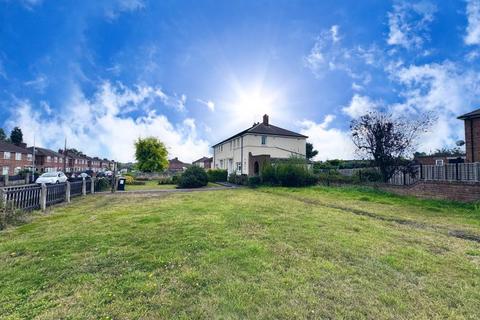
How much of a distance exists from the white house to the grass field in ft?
70.6

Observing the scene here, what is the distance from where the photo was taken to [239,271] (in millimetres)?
3881

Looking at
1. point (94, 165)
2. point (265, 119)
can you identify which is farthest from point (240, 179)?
point (94, 165)

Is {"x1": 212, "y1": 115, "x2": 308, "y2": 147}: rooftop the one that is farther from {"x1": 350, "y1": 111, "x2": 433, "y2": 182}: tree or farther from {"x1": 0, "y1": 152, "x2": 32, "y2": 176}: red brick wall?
{"x1": 0, "y1": 152, "x2": 32, "y2": 176}: red brick wall

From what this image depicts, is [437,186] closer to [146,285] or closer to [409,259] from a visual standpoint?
[409,259]

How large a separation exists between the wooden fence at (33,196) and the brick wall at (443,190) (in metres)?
19.9

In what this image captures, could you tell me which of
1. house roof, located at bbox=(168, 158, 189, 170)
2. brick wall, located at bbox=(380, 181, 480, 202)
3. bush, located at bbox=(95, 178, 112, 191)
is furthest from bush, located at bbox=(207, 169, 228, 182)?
house roof, located at bbox=(168, 158, 189, 170)

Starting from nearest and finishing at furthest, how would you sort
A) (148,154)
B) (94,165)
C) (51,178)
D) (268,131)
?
(51,178) < (268,131) < (148,154) < (94,165)

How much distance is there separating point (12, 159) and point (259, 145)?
51.9 m

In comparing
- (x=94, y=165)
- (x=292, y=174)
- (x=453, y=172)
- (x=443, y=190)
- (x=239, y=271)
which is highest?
(x=94, y=165)

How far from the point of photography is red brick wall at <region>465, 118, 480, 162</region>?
627 inches

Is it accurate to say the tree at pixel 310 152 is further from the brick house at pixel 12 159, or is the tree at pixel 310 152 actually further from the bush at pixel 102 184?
the brick house at pixel 12 159

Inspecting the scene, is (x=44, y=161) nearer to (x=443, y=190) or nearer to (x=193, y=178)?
(x=193, y=178)

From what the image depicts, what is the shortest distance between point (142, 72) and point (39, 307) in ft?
62.5

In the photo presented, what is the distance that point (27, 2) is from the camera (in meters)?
11.1
